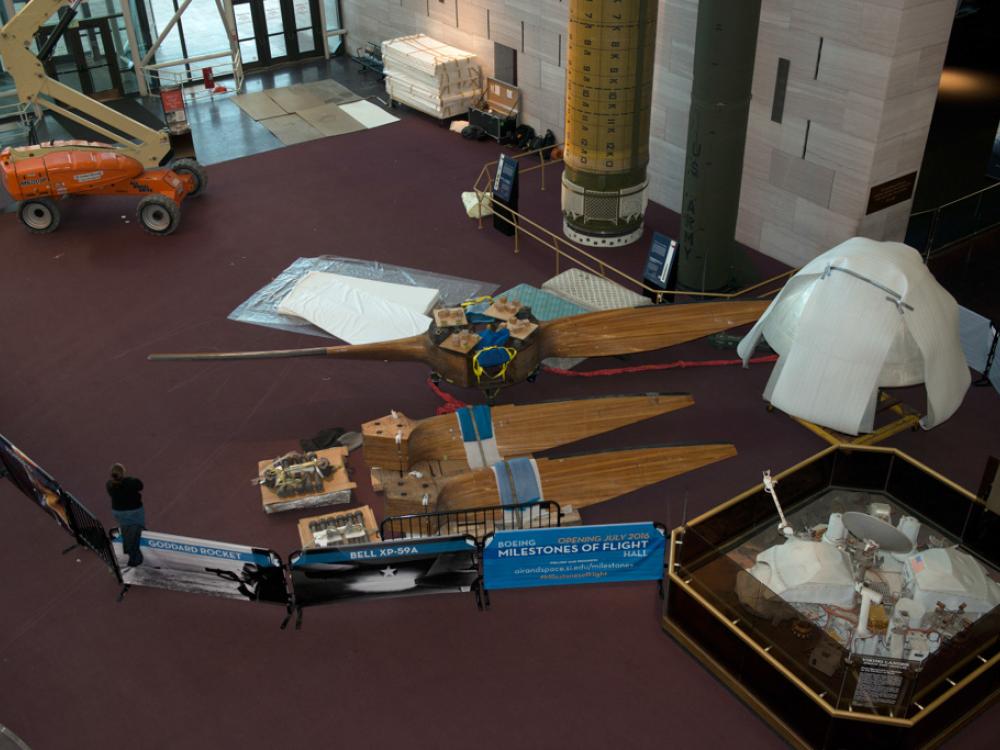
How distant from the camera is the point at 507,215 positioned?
19.9m

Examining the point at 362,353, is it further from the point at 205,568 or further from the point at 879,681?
the point at 879,681

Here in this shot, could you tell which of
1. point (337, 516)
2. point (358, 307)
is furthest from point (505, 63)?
point (337, 516)

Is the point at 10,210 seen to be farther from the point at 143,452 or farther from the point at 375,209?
the point at 143,452

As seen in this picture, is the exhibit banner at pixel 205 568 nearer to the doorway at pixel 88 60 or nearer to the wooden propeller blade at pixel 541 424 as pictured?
the wooden propeller blade at pixel 541 424

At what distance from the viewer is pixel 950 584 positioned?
10.7 metres

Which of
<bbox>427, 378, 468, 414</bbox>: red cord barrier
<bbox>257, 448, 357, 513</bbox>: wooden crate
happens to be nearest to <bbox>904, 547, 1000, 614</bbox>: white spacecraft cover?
<bbox>427, 378, 468, 414</bbox>: red cord barrier

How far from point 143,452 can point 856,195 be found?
40.8 feet

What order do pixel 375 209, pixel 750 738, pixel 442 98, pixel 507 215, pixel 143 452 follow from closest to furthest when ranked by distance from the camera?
pixel 750 738, pixel 143 452, pixel 507 215, pixel 375 209, pixel 442 98

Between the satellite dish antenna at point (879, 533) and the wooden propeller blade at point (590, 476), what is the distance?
8.41 feet

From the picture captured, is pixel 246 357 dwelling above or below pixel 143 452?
above

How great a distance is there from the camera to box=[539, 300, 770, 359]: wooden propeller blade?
1481 cm

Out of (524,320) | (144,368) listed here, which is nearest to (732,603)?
(524,320)

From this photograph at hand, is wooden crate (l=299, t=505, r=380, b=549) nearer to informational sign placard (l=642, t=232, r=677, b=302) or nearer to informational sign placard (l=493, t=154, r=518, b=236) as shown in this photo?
informational sign placard (l=642, t=232, r=677, b=302)

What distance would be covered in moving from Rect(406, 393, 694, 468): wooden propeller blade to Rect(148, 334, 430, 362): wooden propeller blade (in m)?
1.34
